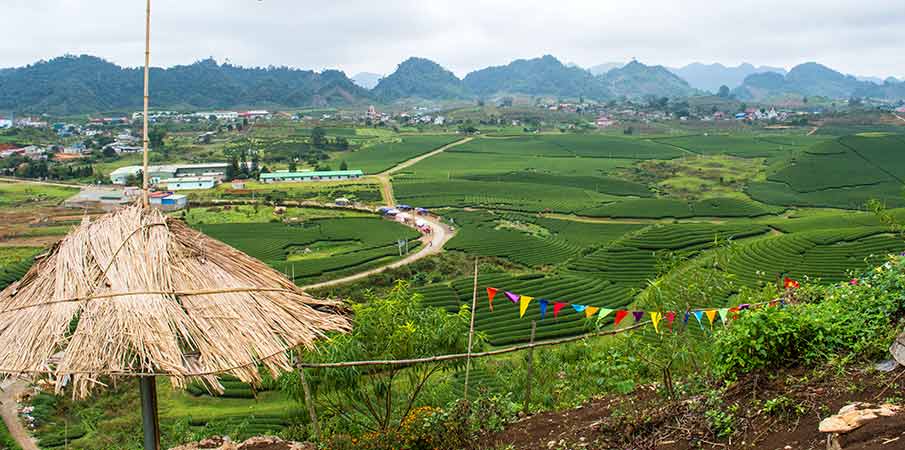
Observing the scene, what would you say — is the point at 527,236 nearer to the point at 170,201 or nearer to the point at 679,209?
the point at 679,209

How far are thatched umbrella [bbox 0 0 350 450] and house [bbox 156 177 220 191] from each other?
55.9 metres

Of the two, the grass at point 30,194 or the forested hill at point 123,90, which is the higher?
the forested hill at point 123,90

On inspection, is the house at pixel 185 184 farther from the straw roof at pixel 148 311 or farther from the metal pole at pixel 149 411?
the metal pole at pixel 149 411

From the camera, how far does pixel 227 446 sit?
727 cm

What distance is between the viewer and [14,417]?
17297 millimetres

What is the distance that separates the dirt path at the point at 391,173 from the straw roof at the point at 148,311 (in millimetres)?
45974

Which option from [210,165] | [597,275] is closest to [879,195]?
[597,275]

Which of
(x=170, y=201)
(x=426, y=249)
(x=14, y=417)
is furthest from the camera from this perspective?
(x=170, y=201)

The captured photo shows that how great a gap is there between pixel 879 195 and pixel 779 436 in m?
59.4

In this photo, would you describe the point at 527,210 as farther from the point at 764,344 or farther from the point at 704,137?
the point at 704,137

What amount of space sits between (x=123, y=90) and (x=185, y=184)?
12691 centimetres

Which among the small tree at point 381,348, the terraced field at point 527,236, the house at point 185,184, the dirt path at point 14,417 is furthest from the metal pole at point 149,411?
the house at point 185,184

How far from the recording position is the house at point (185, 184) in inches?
2274

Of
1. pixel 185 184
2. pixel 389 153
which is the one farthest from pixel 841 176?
pixel 185 184
